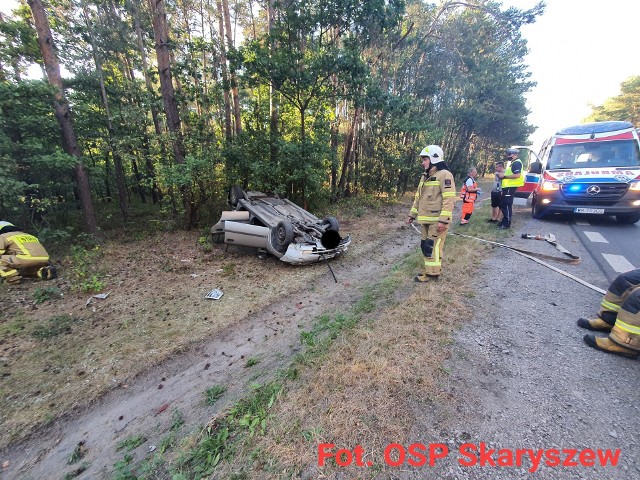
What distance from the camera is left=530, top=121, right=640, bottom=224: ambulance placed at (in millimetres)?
5992

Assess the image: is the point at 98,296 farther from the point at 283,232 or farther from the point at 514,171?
the point at 514,171

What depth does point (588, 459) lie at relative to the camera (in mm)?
1552

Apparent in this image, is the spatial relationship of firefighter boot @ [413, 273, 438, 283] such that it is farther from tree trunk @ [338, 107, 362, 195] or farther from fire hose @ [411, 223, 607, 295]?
tree trunk @ [338, 107, 362, 195]

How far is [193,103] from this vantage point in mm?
9547

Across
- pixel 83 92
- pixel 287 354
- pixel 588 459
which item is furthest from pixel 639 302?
pixel 83 92

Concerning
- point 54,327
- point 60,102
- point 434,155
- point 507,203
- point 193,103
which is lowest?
point 54,327

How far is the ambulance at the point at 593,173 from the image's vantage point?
5992 millimetres

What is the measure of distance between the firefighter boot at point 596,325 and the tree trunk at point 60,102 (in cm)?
948

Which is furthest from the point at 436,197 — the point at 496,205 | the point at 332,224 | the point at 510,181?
the point at 496,205

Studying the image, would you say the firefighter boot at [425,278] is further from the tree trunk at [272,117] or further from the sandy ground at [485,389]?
the tree trunk at [272,117]

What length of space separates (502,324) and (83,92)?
36.9ft

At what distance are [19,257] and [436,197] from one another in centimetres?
731

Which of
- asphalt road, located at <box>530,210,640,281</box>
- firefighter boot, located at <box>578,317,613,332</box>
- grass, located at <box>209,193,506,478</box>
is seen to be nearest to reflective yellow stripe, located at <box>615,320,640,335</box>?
firefighter boot, located at <box>578,317,613,332</box>

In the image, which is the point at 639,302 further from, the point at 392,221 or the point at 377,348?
the point at 392,221
